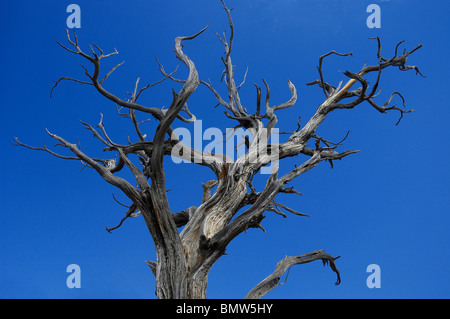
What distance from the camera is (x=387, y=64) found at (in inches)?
243

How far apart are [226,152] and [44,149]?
233 cm

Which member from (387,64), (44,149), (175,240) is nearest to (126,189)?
(175,240)

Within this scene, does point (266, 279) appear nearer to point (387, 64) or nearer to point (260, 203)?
point (260, 203)

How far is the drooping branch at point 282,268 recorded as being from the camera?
15.5ft

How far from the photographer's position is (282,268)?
16.0 ft

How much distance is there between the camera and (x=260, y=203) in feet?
15.2

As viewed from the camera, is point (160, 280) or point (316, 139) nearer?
point (160, 280)

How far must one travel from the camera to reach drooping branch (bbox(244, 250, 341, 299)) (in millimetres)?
4730

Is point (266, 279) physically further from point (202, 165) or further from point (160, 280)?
point (202, 165)
